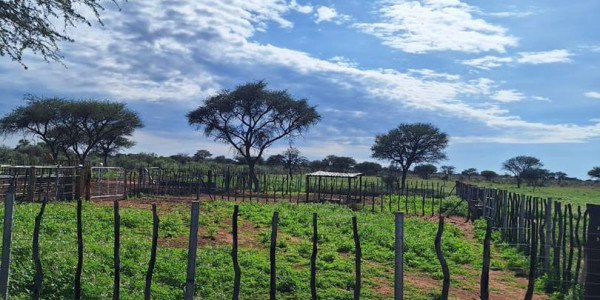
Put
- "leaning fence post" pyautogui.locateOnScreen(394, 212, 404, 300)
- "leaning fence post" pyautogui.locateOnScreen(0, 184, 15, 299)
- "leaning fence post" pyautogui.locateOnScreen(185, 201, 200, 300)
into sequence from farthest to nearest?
"leaning fence post" pyautogui.locateOnScreen(0, 184, 15, 299) < "leaning fence post" pyautogui.locateOnScreen(185, 201, 200, 300) < "leaning fence post" pyautogui.locateOnScreen(394, 212, 404, 300)

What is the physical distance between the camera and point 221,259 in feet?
35.6

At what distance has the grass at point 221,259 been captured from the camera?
854 cm

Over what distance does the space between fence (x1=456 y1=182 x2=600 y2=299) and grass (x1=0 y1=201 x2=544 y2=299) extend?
4.52ft

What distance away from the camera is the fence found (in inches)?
266

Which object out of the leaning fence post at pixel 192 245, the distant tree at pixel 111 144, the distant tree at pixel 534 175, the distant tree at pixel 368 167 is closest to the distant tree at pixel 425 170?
the distant tree at pixel 368 167

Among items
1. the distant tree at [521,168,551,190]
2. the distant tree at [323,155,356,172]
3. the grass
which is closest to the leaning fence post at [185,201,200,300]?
the grass

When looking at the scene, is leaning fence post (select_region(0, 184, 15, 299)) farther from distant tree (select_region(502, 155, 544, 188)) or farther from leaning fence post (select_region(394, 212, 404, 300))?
distant tree (select_region(502, 155, 544, 188))

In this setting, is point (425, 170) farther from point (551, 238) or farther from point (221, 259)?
point (221, 259)

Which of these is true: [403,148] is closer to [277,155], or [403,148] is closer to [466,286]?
[277,155]

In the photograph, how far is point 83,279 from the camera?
8.33 meters

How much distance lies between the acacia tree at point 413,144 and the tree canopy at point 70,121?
29078mm

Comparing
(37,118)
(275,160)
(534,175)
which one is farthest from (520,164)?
(37,118)

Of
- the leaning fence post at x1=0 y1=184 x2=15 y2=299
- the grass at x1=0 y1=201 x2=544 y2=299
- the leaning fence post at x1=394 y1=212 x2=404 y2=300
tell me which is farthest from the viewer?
the grass at x1=0 y1=201 x2=544 y2=299

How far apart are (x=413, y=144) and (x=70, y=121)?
37057 mm
